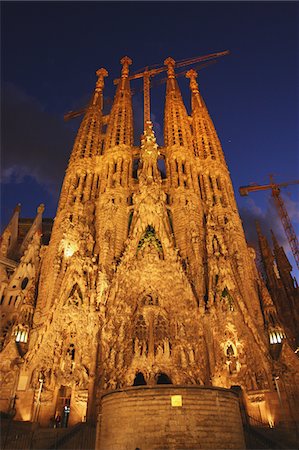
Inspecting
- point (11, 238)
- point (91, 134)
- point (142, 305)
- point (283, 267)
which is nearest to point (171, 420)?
point (142, 305)

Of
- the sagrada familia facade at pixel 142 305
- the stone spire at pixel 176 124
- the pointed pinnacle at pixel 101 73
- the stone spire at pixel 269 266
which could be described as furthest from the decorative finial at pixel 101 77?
the stone spire at pixel 269 266

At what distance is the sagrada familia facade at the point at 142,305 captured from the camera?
876 inches

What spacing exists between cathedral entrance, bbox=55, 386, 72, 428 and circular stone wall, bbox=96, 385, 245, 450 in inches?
310

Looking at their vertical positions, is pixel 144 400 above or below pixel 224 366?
below

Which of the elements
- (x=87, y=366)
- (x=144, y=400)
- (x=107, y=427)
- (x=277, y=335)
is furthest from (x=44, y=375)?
(x=277, y=335)

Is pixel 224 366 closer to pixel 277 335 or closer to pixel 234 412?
pixel 277 335

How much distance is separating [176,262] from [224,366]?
8448 mm

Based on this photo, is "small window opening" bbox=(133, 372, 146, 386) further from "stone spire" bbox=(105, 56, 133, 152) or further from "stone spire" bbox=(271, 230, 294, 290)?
"stone spire" bbox=(105, 56, 133, 152)

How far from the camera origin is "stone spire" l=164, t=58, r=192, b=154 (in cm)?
3969

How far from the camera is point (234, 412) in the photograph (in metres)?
16.6

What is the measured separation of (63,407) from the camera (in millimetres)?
25000

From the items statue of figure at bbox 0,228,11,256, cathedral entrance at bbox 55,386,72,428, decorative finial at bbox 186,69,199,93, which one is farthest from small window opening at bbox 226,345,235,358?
decorative finial at bbox 186,69,199,93

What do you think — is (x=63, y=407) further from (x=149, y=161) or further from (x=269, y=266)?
(x=269, y=266)

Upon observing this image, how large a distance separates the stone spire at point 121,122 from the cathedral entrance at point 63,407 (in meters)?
26.1
